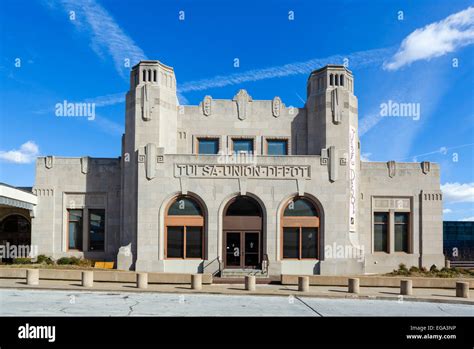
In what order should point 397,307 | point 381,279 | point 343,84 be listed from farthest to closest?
1. point 343,84
2. point 381,279
3. point 397,307

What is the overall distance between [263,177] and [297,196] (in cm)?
273

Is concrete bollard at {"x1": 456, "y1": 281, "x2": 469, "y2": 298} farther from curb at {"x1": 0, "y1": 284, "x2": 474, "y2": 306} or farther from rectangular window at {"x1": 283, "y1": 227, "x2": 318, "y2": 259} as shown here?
rectangular window at {"x1": 283, "y1": 227, "x2": 318, "y2": 259}

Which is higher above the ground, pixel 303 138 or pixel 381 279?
pixel 303 138

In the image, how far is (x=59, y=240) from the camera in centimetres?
3434

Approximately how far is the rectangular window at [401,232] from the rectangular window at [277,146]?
10206 millimetres

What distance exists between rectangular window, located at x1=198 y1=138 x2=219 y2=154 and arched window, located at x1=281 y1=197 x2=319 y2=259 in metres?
7.42

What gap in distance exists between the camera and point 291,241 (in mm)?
31281

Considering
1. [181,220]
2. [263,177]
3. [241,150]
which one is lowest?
[181,220]

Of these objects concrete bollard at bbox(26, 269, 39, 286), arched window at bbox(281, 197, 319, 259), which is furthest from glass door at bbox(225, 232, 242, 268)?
concrete bollard at bbox(26, 269, 39, 286)

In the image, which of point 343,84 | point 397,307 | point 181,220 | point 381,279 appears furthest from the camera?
point 343,84

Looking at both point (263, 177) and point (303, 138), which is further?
point (303, 138)

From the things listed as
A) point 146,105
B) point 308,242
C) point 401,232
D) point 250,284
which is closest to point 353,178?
point 308,242

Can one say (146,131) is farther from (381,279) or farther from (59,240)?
(381,279)
